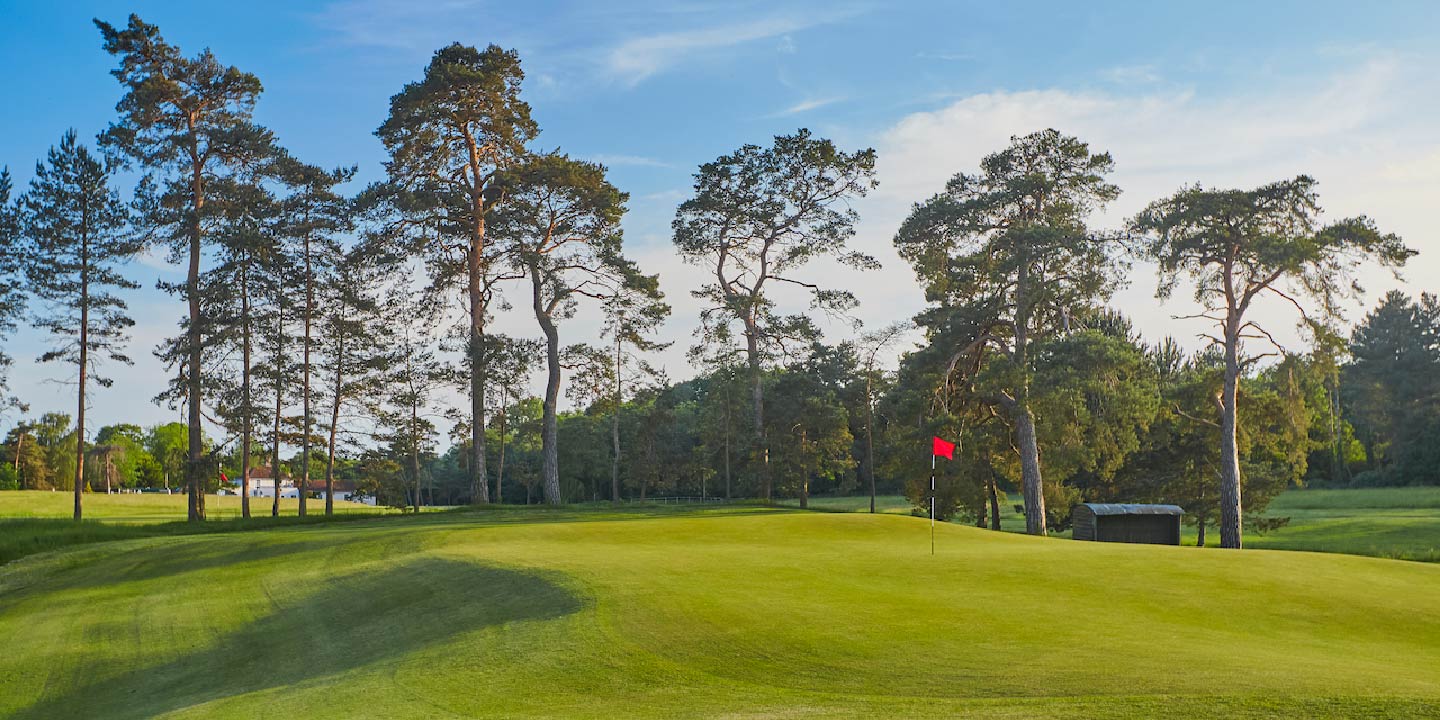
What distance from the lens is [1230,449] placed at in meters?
36.6

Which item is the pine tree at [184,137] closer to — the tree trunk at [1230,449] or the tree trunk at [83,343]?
the tree trunk at [83,343]

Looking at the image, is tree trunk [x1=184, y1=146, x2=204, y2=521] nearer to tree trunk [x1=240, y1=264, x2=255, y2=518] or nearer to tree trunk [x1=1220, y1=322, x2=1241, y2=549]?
tree trunk [x1=240, y1=264, x2=255, y2=518]

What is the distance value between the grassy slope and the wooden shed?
8.93m

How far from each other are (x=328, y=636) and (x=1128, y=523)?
2510cm

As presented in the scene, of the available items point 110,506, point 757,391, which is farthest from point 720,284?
point 110,506

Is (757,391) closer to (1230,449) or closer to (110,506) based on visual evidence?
(1230,449)

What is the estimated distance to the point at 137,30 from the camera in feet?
137

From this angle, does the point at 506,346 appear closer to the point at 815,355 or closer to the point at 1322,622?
the point at 815,355

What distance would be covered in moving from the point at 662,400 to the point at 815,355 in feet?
62.9

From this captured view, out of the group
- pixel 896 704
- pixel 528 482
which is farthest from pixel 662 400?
pixel 896 704

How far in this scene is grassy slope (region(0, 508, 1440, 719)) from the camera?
9742mm

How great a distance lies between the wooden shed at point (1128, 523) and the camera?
105 ft

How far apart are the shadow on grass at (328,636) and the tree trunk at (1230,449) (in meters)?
28.1

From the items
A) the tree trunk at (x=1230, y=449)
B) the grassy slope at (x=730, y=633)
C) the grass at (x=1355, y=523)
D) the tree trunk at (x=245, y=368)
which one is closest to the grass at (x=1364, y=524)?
the grass at (x=1355, y=523)
